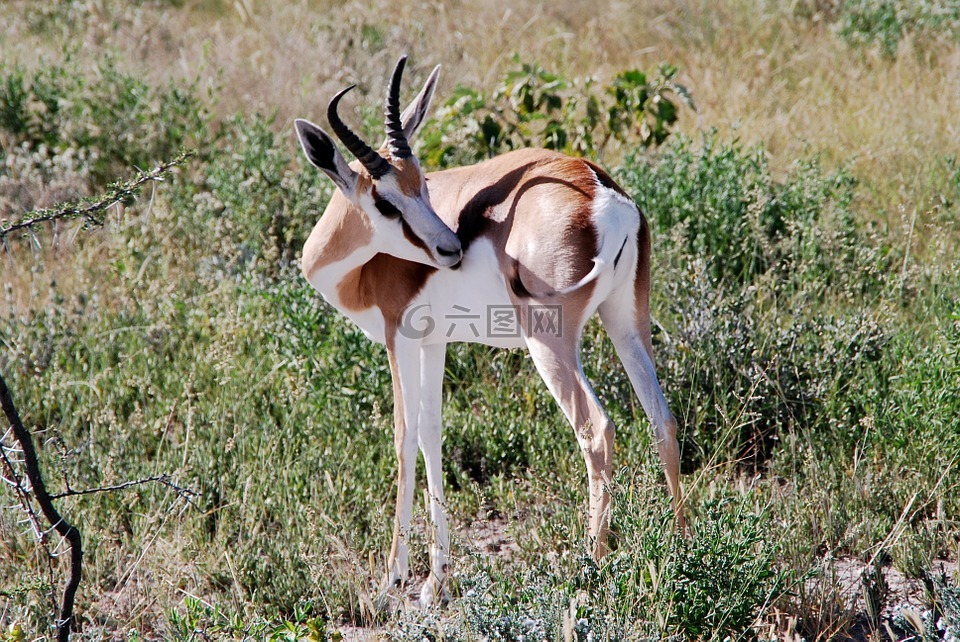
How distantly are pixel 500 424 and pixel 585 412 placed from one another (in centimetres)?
125

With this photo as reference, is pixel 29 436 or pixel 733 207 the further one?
pixel 733 207

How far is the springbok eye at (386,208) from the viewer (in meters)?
3.79

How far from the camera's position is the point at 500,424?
15.6 feet

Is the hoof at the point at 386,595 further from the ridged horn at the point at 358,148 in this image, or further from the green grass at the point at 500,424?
the ridged horn at the point at 358,148

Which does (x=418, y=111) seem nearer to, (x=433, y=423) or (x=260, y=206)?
(x=433, y=423)

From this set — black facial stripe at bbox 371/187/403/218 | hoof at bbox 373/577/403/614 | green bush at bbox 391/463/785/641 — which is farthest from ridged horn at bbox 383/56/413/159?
hoof at bbox 373/577/403/614

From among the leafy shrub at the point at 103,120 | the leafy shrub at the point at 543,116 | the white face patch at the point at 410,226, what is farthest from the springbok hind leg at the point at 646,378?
the leafy shrub at the point at 103,120

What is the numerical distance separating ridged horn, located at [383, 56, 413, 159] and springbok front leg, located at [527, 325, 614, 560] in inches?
36.2

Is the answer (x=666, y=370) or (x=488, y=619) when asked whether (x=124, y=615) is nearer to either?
(x=488, y=619)

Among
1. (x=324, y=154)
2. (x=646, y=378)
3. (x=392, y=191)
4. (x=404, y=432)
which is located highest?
(x=324, y=154)

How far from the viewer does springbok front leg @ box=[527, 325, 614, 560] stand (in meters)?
3.51

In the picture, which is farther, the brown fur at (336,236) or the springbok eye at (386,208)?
the brown fur at (336,236)

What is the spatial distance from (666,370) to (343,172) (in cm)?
191

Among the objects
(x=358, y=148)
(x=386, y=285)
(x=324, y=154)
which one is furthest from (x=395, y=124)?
(x=386, y=285)
